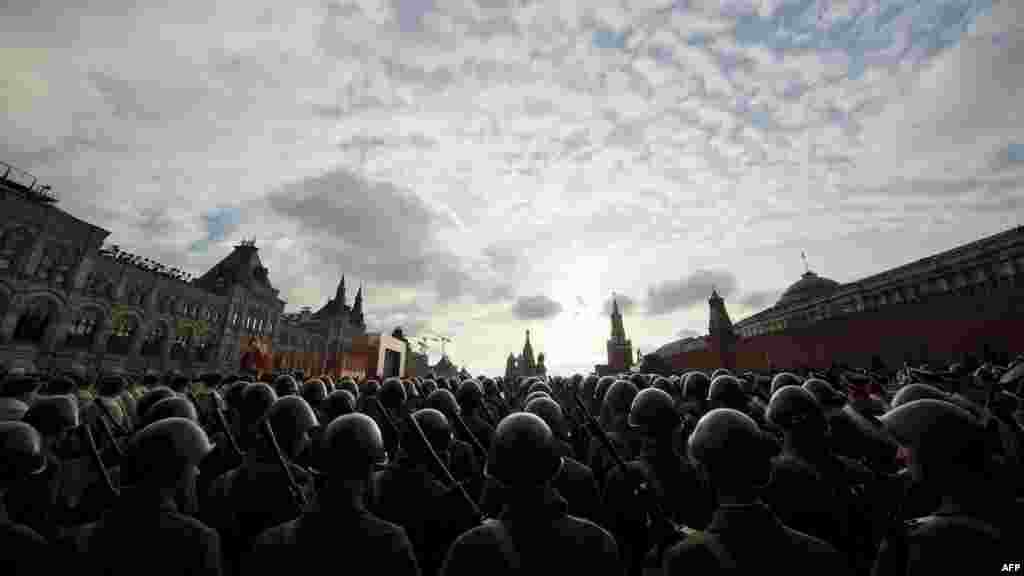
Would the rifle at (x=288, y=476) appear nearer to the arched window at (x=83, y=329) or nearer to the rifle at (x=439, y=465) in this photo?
the rifle at (x=439, y=465)

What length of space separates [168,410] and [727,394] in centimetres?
795

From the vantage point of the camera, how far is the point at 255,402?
522 centimetres

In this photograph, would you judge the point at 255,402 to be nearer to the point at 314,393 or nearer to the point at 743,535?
the point at 314,393

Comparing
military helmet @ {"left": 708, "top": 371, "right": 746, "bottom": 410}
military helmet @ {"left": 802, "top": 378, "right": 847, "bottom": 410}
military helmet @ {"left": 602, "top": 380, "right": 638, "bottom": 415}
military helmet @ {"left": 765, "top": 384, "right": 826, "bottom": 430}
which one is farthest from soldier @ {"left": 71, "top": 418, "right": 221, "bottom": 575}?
military helmet @ {"left": 708, "top": 371, "right": 746, "bottom": 410}

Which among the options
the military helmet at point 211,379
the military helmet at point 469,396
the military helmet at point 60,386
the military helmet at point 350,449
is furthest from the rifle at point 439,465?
the military helmet at point 211,379

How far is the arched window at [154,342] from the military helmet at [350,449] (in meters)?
46.8

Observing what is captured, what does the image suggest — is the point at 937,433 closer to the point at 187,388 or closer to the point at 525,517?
the point at 525,517

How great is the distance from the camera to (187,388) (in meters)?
10.0

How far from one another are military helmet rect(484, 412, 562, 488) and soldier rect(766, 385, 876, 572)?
2161 mm

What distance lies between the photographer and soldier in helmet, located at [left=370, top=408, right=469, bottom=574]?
3.51 meters

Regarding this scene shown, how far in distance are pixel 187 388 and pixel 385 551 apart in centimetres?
1078

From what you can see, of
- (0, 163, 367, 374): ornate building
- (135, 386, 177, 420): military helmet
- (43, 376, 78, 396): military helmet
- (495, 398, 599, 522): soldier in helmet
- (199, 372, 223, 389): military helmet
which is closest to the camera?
(495, 398, 599, 522): soldier in helmet

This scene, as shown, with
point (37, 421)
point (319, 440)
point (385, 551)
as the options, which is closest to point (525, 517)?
point (385, 551)

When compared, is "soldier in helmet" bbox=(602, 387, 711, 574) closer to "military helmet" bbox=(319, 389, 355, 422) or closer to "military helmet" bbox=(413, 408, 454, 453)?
"military helmet" bbox=(413, 408, 454, 453)
